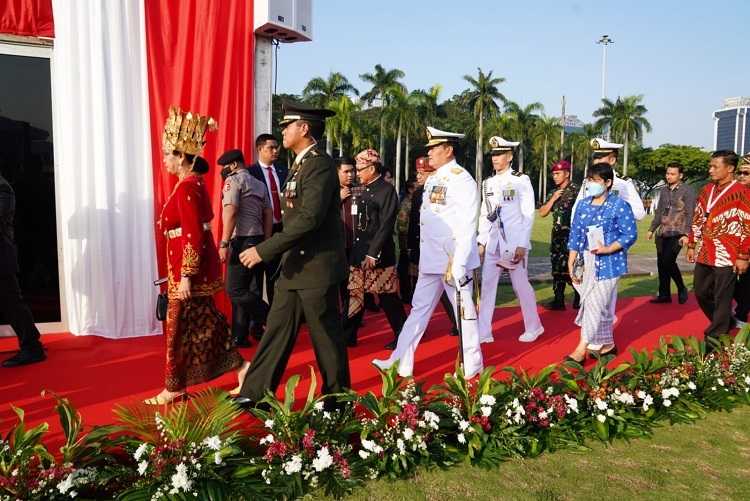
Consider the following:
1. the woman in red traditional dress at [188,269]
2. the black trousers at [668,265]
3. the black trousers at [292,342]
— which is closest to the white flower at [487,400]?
the black trousers at [292,342]

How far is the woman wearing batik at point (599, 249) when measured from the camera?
4805 mm

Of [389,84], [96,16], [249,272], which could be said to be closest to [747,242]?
[249,272]

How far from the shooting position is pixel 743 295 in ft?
21.0

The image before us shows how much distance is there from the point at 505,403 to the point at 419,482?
0.79 meters

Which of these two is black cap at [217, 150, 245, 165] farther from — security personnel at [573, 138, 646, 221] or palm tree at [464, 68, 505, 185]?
palm tree at [464, 68, 505, 185]

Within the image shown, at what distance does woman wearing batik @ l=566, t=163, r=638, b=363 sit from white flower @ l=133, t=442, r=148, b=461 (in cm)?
329

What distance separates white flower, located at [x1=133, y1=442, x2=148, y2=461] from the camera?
270 centimetres

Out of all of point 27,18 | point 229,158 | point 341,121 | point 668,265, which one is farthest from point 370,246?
point 341,121

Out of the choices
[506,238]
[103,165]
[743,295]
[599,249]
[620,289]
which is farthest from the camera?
[620,289]

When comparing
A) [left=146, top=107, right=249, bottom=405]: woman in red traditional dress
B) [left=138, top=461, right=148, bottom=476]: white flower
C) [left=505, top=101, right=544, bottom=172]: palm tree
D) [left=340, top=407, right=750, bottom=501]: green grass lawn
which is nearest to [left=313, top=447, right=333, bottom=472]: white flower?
[left=340, top=407, right=750, bottom=501]: green grass lawn

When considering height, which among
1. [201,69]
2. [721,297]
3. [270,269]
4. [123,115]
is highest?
[201,69]

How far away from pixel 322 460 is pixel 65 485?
110cm

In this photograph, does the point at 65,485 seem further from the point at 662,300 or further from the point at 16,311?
the point at 662,300

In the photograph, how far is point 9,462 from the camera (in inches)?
105
